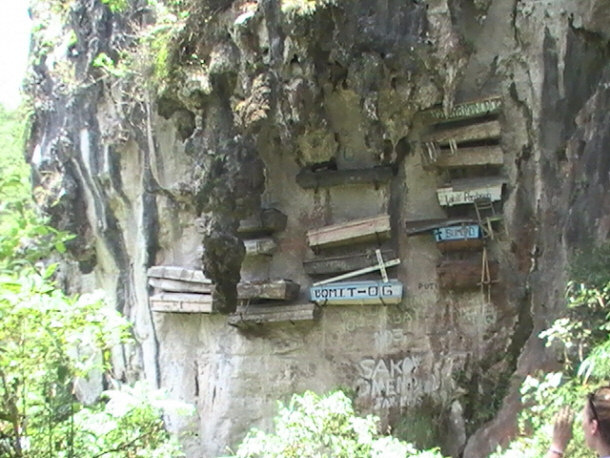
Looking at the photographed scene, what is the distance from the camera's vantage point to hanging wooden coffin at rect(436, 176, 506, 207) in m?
7.03

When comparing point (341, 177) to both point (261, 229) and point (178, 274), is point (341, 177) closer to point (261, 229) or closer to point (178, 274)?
point (261, 229)

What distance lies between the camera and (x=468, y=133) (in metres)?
7.09

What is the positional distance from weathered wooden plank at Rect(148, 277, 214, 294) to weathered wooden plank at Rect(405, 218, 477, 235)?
2251 millimetres

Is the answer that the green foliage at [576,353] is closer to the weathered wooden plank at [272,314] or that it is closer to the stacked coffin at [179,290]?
the weathered wooden plank at [272,314]

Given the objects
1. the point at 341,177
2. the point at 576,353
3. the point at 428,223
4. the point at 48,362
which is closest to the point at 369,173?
the point at 341,177

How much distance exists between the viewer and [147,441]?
3934 millimetres

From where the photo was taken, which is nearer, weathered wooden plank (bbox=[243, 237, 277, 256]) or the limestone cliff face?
the limestone cliff face

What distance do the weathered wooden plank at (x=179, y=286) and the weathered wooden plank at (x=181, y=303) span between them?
0.06 meters

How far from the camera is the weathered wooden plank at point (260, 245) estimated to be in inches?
311

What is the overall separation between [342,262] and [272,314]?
3.05 feet

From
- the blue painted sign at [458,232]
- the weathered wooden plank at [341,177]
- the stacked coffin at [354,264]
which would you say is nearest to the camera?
the blue painted sign at [458,232]

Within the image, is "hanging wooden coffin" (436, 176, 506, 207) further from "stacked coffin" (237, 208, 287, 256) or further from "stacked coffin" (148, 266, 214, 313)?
"stacked coffin" (148, 266, 214, 313)

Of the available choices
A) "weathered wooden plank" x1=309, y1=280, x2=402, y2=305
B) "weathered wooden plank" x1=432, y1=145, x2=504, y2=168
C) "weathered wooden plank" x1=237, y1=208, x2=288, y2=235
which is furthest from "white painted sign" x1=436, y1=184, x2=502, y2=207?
"weathered wooden plank" x1=237, y1=208, x2=288, y2=235

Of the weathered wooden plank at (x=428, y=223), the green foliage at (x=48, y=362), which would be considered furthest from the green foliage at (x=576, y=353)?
the green foliage at (x=48, y=362)
